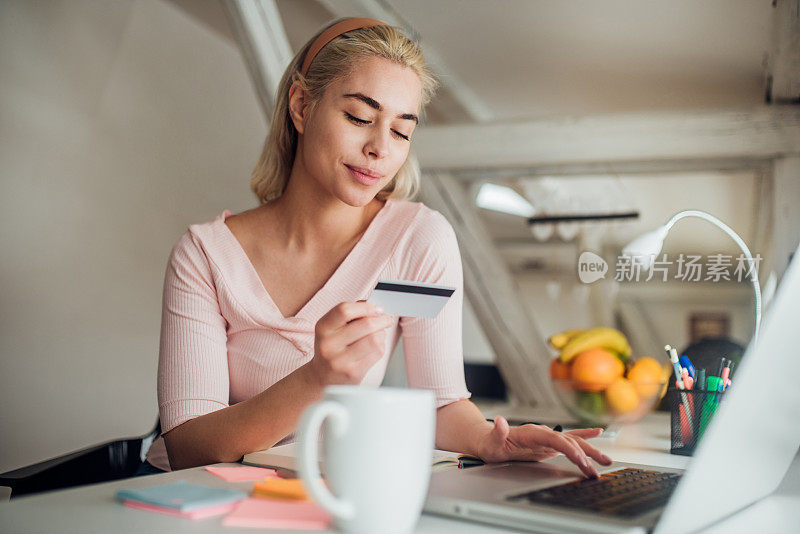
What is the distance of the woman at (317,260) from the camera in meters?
1.12

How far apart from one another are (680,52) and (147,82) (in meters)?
2.08

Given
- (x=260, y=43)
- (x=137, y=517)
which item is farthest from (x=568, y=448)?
(x=260, y=43)

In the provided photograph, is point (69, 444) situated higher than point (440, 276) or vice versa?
point (440, 276)

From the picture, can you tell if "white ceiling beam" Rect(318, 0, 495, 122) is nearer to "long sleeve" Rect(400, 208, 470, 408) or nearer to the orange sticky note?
"long sleeve" Rect(400, 208, 470, 408)

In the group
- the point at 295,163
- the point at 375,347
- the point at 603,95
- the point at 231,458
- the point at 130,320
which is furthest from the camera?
the point at 603,95

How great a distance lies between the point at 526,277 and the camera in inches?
280

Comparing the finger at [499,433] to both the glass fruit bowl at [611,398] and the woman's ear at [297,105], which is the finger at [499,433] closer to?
the glass fruit bowl at [611,398]

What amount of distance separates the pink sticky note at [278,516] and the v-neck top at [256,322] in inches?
19.8

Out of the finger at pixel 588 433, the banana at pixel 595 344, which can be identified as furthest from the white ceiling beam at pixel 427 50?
the finger at pixel 588 433

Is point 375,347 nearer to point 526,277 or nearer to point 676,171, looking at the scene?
point 676,171

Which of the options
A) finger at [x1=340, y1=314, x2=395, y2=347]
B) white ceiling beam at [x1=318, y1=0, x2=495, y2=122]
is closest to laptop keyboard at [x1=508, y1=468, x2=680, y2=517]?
finger at [x1=340, y1=314, x2=395, y2=347]

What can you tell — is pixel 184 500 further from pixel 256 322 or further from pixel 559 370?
pixel 559 370

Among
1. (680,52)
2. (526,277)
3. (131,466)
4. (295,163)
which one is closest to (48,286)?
(131,466)

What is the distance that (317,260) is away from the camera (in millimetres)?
1314
